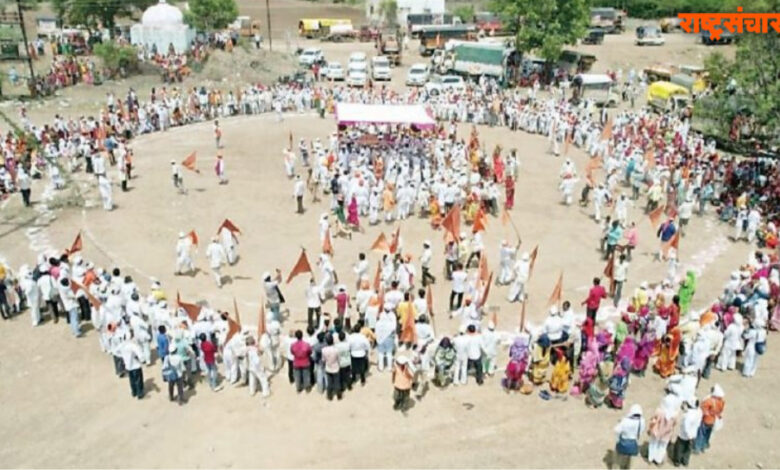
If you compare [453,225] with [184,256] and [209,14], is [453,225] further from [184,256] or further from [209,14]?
[209,14]

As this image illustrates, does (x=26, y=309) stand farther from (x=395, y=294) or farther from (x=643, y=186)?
(x=643, y=186)

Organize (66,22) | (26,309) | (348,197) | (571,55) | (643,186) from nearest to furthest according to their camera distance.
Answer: (26,309) → (348,197) → (643,186) → (571,55) → (66,22)

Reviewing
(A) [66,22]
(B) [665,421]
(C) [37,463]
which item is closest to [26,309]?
(C) [37,463]

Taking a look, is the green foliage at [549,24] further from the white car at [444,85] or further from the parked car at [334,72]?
the parked car at [334,72]

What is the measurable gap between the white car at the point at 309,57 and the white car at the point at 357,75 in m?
3.40

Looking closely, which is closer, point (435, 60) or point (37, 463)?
point (37, 463)

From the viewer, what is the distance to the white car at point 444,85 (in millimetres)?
33188

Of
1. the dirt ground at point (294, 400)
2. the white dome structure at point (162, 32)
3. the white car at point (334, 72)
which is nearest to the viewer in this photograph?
the dirt ground at point (294, 400)

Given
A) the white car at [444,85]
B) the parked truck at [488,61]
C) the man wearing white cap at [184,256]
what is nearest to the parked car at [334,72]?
the white car at [444,85]

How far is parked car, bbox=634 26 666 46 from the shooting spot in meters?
47.9

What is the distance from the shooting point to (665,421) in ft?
31.3

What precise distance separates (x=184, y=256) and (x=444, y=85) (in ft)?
72.5

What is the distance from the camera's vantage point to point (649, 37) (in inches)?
1896

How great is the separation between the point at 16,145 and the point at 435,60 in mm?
25583
